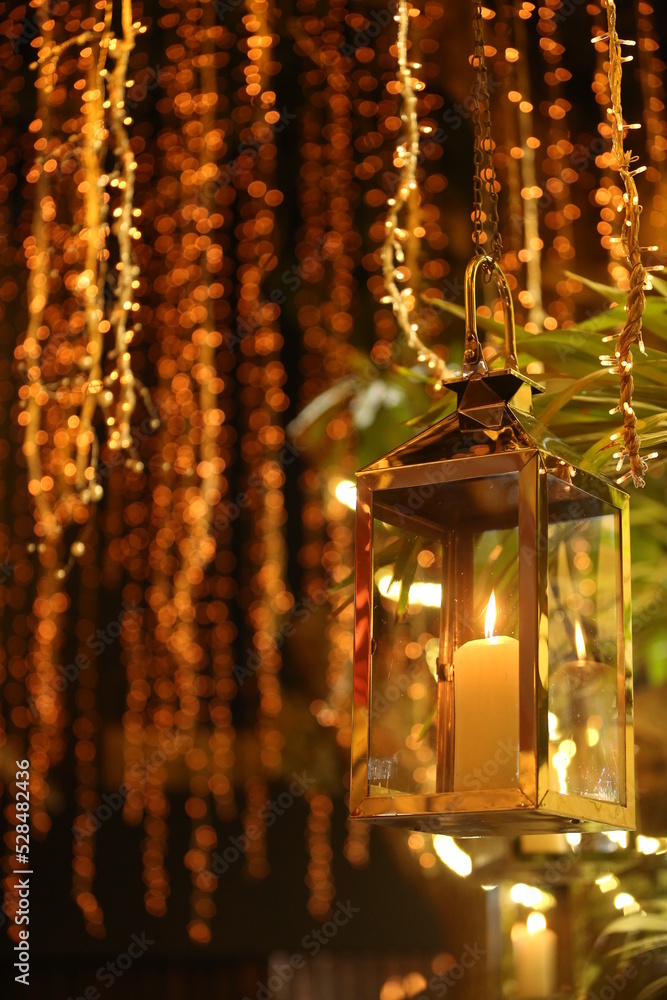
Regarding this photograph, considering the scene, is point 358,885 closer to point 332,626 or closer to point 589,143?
point 332,626

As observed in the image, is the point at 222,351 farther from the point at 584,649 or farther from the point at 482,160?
the point at 584,649

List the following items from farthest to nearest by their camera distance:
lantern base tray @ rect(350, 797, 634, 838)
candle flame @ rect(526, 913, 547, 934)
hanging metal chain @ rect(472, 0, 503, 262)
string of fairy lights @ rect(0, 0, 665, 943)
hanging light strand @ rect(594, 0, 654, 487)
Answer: string of fairy lights @ rect(0, 0, 665, 943), candle flame @ rect(526, 913, 547, 934), hanging metal chain @ rect(472, 0, 503, 262), hanging light strand @ rect(594, 0, 654, 487), lantern base tray @ rect(350, 797, 634, 838)

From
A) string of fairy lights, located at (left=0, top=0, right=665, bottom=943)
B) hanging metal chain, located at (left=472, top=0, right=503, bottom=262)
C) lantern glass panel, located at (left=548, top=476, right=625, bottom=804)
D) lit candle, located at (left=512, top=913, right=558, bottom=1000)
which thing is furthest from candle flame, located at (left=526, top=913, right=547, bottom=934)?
hanging metal chain, located at (left=472, top=0, right=503, bottom=262)

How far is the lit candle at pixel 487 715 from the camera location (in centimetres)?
76

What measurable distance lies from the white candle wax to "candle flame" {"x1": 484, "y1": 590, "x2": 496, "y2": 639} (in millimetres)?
16

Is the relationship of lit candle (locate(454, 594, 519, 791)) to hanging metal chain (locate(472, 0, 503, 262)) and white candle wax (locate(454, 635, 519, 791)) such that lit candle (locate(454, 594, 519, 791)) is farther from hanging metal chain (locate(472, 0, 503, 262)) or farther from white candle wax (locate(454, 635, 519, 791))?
hanging metal chain (locate(472, 0, 503, 262))

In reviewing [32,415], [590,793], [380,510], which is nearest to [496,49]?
[32,415]

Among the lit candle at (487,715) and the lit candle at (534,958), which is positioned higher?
the lit candle at (487,715)

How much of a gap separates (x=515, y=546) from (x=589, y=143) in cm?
186

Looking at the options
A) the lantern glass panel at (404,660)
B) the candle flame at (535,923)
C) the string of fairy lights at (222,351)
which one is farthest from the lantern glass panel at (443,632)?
the string of fairy lights at (222,351)

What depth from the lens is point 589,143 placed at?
2527 mm

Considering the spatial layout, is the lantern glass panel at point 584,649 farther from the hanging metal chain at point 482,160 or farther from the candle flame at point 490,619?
the hanging metal chain at point 482,160

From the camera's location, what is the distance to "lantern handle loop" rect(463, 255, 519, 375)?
0.88 meters

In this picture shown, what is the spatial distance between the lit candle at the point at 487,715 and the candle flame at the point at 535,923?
1.06 m
